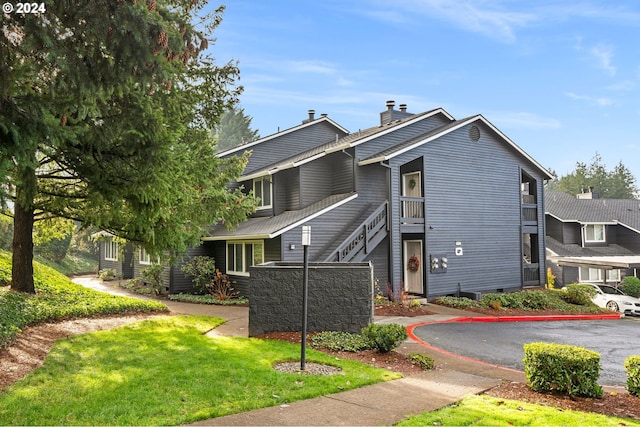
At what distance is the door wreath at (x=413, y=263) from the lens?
66.7 ft

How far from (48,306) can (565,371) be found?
41.3 ft

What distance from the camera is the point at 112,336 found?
10.4 m

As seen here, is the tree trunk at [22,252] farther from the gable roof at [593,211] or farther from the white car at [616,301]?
the gable roof at [593,211]

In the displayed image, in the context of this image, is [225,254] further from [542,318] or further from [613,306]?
[613,306]

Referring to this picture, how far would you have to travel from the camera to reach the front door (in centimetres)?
2025

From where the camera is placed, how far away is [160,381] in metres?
6.68

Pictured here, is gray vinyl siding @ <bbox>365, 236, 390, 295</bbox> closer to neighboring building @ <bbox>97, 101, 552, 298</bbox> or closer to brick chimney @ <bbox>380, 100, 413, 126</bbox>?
neighboring building @ <bbox>97, 101, 552, 298</bbox>

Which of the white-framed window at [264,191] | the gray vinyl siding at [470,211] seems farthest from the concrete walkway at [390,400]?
the white-framed window at [264,191]

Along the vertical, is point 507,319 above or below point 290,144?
below

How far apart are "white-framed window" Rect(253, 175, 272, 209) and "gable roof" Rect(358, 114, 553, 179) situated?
4.64 m

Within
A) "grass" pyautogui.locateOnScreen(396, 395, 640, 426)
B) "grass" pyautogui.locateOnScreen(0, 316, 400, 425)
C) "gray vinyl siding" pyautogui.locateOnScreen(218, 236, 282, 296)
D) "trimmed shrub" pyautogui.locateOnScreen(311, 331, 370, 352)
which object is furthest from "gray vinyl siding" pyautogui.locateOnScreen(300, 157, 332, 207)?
"grass" pyautogui.locateOnScreen(396, 395, 640, 426)

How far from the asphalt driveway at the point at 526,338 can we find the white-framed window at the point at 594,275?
13.9m

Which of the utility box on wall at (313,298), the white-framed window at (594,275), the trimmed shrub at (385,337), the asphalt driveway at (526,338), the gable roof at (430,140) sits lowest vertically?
the asphalt driveway at (526,338)

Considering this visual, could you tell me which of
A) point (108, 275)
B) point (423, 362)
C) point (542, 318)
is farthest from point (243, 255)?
point (108, 275)
